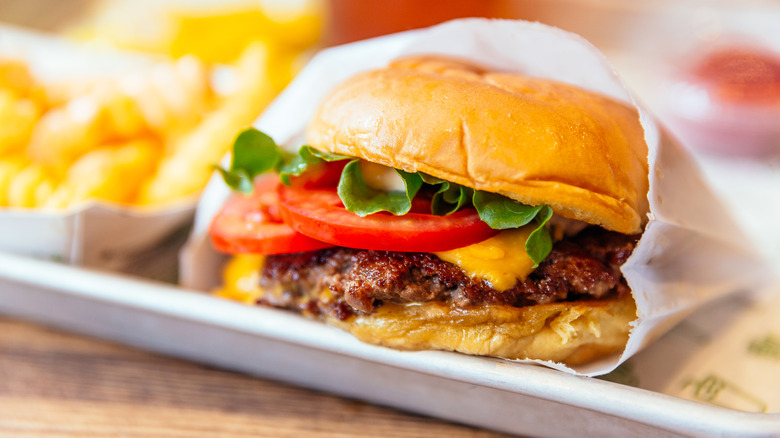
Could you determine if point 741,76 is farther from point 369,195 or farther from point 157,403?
point 157,403

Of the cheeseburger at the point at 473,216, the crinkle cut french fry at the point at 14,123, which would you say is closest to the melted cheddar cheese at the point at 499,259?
the cheeseburger at the point at 473,216

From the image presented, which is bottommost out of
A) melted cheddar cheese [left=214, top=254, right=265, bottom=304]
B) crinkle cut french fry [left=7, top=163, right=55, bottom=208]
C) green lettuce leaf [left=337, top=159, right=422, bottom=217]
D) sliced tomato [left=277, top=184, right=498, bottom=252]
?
melted cheddar cheese [left=214, top=254, right=265, bottom=304]

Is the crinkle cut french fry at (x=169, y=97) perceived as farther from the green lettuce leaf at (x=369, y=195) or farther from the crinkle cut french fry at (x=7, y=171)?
the green lettuce leaf at (x=369, y=195)

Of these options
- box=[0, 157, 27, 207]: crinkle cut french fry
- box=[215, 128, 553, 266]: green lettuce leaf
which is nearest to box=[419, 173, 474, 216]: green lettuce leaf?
box=[215, 128, 553, 266]: green lettuce leaf

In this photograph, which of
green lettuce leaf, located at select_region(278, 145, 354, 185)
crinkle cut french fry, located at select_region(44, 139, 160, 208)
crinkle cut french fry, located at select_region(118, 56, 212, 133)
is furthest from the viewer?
crinkle cut french fry, located at select_region(118, 56, 212, 133)

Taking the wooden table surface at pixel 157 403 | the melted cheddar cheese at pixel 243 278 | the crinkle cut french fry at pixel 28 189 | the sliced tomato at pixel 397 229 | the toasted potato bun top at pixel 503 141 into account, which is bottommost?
the wooden table surface at pixel 157 403

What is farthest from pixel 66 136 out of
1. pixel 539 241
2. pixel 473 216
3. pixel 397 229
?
pixel 539 241

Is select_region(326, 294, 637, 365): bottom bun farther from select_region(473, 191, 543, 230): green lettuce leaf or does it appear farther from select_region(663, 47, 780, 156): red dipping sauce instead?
select_region(663, 47, 780, 156): red dipping sauce
